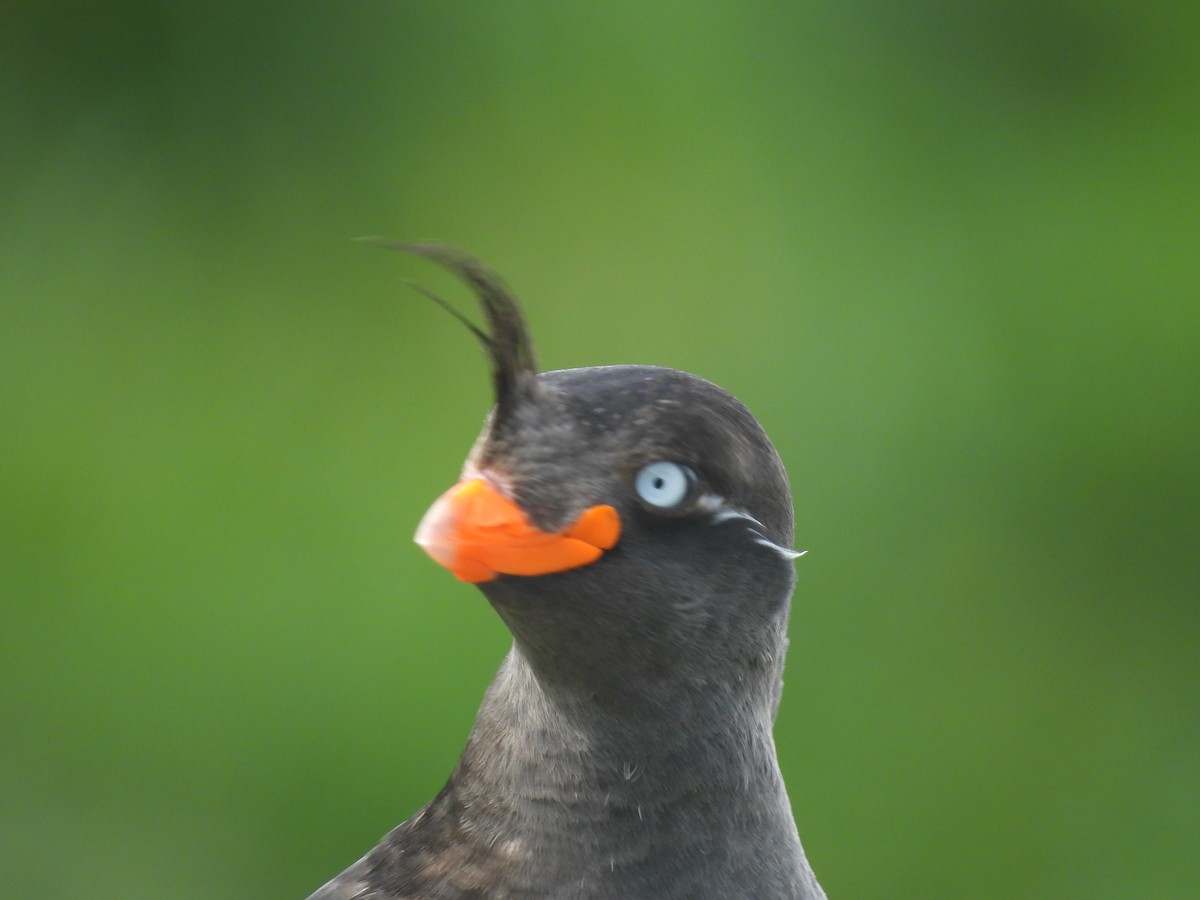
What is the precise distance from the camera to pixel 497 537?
1.84 meters

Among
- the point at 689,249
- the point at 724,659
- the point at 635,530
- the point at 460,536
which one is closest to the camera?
the point at 460,536

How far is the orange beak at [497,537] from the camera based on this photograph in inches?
71.5

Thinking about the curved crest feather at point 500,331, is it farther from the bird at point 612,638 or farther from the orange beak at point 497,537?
the orange beak at point 497,537

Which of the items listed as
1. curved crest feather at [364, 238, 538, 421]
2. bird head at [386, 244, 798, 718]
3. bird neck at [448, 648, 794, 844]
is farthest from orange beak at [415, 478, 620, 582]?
bird neck at [448, 648, 794, 844]

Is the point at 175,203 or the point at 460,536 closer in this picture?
the point at 460,536

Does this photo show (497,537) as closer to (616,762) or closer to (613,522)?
(613,522)

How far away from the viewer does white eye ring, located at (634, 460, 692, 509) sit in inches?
76.4

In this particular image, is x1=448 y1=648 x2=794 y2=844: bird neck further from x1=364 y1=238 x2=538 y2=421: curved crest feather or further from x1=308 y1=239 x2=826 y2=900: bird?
x1=364 y1=238 x2=538 y2=421: curved crest feather

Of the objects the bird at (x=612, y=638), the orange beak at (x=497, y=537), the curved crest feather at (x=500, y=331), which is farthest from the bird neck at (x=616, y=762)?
the curved crest feather at (x=500, y=331)

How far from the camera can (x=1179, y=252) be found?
528cm

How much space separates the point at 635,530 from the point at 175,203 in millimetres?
3625

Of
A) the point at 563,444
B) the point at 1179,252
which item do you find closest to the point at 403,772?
the point at 563,444

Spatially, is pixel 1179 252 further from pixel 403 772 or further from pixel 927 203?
pixel 403 772

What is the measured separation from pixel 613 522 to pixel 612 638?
7.3 inches
